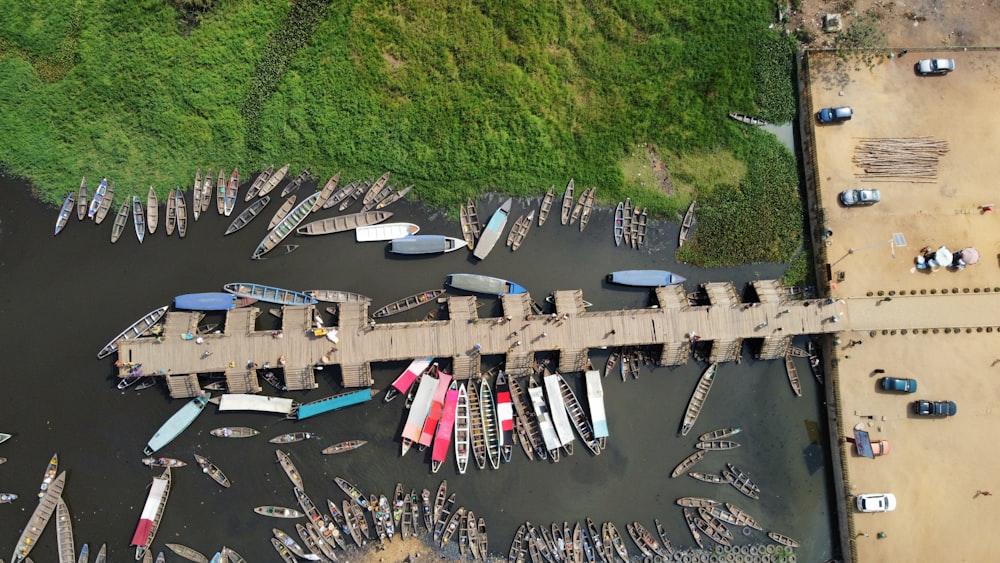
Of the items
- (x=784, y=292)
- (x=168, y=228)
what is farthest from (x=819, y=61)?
(x=168, y=228)

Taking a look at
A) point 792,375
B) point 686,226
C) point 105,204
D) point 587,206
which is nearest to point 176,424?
point 105,204

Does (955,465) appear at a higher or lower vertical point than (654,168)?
lower

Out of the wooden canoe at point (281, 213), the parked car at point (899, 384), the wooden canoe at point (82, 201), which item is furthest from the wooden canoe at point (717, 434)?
the wooden canoe at point (82, 201)

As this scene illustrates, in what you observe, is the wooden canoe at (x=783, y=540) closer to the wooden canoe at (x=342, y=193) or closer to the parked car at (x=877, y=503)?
the parked car at (x=877, y=503)

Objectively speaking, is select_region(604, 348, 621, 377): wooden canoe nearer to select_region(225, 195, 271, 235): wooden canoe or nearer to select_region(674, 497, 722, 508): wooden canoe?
select_region(674, 497, 722, 508): wooden canoe

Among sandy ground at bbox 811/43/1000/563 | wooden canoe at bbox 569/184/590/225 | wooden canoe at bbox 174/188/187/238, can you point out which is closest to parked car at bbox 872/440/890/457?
sandy ground at bbox 811/43/1000/563

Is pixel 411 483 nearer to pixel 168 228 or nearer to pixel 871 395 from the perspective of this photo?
pixel 168 228
